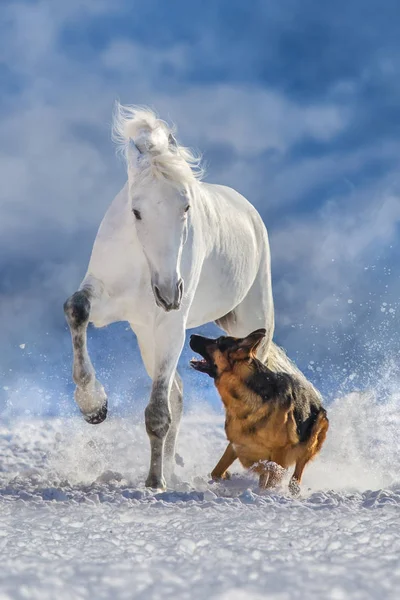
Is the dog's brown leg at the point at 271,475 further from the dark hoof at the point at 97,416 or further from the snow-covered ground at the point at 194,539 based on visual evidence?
the dark hoof at the point at 97,416

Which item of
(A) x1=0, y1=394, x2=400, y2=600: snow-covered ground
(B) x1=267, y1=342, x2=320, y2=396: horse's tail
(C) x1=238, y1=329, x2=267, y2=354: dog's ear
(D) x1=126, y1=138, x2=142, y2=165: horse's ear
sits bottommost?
(A) x1=0, y1=394, x2=400, y2=600: snow-covered ground

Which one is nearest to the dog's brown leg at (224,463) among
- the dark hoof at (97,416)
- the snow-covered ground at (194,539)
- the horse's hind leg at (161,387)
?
the snow-covered ground at (194,539)

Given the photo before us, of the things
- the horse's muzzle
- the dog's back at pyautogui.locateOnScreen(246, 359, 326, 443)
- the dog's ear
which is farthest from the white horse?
→ the dog's back at pyautogui.locateOnScreen(246, 359, 326, 443)

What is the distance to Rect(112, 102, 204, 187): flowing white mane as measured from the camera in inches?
181

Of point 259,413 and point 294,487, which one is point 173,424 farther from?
point 294,487

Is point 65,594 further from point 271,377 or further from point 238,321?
point 238,321

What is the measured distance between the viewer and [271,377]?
527 cm

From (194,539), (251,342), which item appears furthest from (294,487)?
(194,539)

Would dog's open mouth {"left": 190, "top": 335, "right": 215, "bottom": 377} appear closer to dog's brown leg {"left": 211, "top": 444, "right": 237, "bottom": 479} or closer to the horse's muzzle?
dog's brown leg {"left": 211, "top": 444, "right": 237, "bottom": 479}

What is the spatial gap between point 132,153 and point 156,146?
0.17 metres

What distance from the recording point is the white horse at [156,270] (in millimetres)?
4551

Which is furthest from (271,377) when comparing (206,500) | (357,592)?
(357,592)

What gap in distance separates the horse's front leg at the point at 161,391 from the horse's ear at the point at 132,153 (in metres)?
1.08

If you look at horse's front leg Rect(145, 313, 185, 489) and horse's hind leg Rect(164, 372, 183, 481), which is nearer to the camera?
horse's front leg Rect(145, 313, 185, 489)
